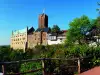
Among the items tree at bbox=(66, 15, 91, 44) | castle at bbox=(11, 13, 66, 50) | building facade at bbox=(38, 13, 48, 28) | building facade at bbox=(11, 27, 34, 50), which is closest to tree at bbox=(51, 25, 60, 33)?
castle at bbox=(11, 13, 66, 50)

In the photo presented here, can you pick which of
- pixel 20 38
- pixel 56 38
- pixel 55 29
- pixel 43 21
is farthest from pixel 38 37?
pixel 20 38

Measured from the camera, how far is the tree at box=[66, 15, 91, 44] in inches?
2616

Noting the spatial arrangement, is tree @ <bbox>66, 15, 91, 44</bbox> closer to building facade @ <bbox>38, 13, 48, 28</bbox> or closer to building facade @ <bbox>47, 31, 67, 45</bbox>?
building facade @ <bbox>47, 31, 67, 45</bbox>

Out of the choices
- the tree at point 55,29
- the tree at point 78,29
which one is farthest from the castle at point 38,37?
the tree at point 78,29

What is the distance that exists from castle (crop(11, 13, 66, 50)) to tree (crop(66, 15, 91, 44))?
1288 centimetres

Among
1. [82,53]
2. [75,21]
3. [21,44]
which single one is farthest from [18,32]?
[82,53]

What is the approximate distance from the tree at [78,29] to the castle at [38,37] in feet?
42.3

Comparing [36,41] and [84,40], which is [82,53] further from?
[36,41]

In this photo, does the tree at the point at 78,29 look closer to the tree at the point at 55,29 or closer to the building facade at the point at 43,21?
the tree at the point at 55,29

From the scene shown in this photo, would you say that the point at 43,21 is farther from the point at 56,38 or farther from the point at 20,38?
the point at 56,38

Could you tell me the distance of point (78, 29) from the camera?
67.2 m

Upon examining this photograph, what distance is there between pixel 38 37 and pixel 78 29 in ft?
81.4

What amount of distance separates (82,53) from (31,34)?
260ft

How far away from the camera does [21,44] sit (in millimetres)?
101750
